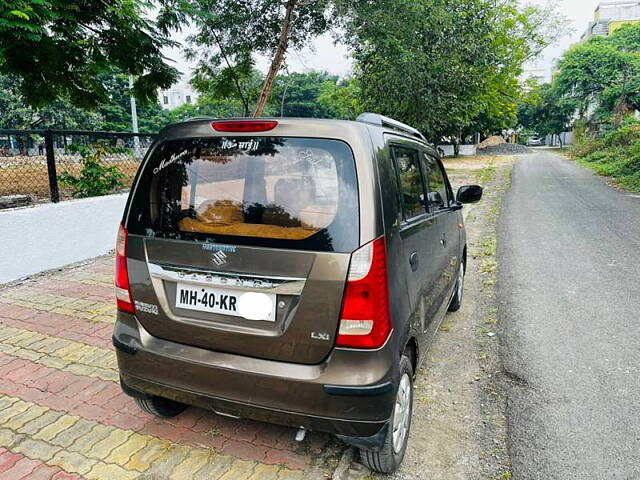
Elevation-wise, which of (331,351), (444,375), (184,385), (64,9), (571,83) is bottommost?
(444,375)

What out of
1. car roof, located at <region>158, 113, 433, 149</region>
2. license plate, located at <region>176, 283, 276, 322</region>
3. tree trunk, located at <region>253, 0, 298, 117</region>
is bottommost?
license plate, located at <region>176, 283, 276, 322</region>

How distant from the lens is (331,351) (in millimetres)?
2016

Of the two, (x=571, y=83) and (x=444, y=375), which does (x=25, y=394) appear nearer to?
(x=444, y=375)

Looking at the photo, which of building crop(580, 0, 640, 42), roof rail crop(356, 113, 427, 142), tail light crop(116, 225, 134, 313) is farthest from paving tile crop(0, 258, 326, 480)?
building crop(580, 0, 640, 42)

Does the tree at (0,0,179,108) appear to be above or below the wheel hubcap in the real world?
above

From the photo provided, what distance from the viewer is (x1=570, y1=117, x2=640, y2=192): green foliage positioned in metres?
16.3

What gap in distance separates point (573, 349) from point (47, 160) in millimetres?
6449

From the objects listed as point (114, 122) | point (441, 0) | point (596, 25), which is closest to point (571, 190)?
point (441, 0)

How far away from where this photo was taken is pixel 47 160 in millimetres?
5977

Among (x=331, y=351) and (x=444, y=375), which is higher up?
(x=331, y=351)

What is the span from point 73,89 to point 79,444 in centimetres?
520

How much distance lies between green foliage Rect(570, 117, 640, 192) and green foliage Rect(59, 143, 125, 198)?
1455cm

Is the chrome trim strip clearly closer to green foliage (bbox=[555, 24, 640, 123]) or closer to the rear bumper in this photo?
the rear bumper

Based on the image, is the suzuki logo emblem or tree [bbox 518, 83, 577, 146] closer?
the suzuki logo emblem
